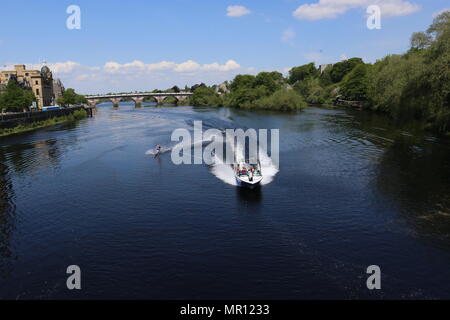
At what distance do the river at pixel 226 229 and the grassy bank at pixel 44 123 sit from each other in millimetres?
51501

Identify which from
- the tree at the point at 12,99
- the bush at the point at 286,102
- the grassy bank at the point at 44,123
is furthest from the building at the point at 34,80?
the bush at the point at 286,102

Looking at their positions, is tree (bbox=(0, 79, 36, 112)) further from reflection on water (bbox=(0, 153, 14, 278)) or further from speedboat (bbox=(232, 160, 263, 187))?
speedboat (bbox=(232, 160, 263, 187))

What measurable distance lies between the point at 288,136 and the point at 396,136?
2741 centimetres

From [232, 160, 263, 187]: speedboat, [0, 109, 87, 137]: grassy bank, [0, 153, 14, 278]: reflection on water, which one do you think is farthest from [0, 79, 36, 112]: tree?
[232, 160, 263, 187]: speedboat

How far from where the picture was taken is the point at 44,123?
13625 cm

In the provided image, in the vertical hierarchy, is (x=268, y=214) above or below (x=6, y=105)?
below

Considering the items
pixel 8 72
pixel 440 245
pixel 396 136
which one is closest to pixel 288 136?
pixel 396 136

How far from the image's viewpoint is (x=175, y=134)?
4227 inches

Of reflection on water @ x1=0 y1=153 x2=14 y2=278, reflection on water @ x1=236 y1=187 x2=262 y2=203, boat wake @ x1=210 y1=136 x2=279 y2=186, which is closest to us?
reflection on water @ x1=0 y1=153 x2=14 y2=278

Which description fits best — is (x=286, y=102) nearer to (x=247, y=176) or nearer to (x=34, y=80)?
(x=34, y=80)

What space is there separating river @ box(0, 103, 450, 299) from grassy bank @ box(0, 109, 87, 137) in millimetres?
51501

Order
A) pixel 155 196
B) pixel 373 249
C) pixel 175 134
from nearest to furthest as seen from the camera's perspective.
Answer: pixel 373 249 < pixel 155 196 < pixel 175 134

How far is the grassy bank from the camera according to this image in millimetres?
111525
